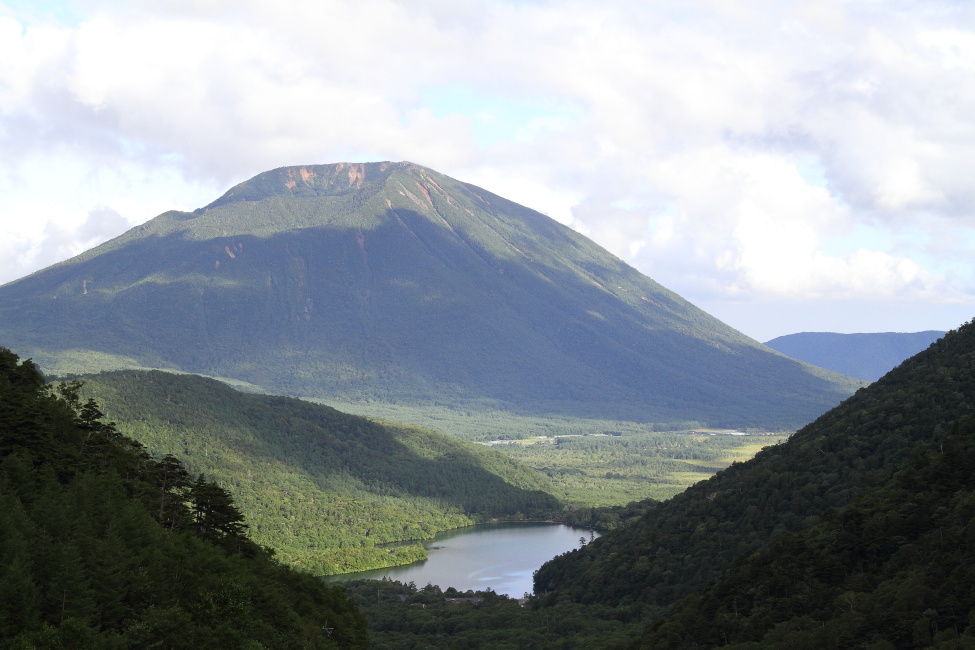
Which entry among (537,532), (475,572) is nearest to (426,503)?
(537,532)

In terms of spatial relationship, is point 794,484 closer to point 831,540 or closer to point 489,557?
point 831,540

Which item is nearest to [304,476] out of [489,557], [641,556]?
[489,557]

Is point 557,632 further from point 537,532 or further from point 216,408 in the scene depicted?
point 216,408

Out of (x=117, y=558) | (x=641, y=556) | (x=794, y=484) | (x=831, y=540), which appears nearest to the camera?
(x=117, y=558)

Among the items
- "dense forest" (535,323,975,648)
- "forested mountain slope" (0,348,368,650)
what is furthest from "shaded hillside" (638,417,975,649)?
"forested mountain slope" (0,348,368,650)

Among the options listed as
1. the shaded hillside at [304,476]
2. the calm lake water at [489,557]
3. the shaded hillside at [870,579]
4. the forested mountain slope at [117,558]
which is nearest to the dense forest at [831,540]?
the shaded hillside at [870,579]

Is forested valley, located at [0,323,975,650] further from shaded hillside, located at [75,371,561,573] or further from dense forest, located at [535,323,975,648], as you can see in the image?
shaded hillside, located at [75,371,561,573]
